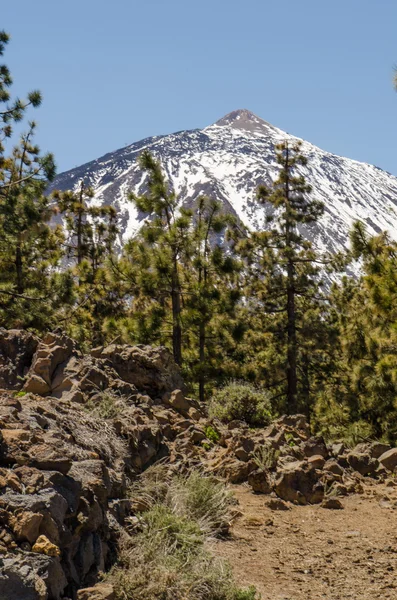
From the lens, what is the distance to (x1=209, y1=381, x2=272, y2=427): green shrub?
10805 millimetres

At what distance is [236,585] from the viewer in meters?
4.92

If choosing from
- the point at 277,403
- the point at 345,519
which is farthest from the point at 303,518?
the point at 277,403

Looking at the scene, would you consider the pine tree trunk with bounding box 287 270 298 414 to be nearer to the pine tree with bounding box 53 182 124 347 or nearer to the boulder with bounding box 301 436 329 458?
the pine tree with bounding box 53 182 124 347

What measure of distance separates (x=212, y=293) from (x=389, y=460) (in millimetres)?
8219

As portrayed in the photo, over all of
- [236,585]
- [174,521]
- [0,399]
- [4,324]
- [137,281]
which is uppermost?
[137,281]

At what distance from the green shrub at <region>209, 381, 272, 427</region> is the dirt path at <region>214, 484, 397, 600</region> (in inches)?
120

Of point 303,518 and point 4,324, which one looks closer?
point 303,518

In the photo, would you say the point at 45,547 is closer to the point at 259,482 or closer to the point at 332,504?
the point at 259,482

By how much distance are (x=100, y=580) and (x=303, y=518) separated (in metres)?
3.08

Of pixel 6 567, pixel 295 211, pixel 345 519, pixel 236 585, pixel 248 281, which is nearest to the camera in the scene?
pixel 6 567

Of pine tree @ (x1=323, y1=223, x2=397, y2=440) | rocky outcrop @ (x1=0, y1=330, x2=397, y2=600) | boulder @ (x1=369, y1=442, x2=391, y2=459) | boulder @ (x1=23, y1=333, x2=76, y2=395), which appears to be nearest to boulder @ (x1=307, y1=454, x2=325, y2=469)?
rocky outcrop @ (x1=0, y1=330, x2=397, y2=600)

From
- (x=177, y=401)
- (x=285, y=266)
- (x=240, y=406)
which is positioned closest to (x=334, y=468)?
(x=177, y=401)

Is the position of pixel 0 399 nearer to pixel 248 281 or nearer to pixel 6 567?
pixel 6 567

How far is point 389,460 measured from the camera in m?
8.98
